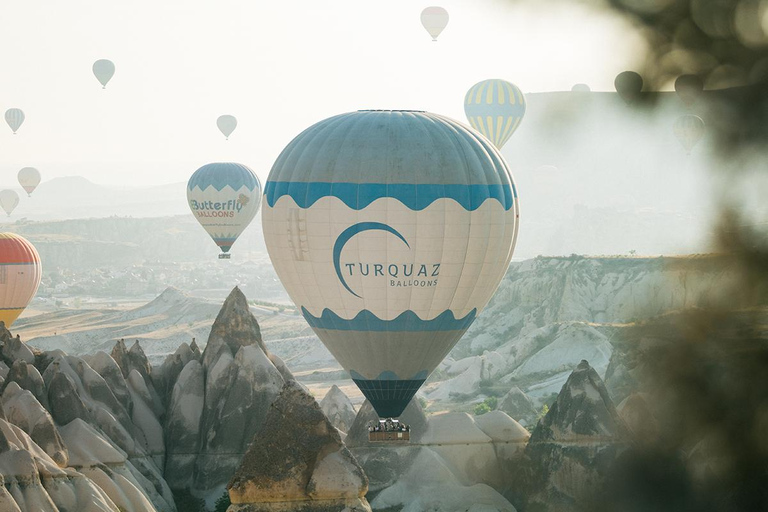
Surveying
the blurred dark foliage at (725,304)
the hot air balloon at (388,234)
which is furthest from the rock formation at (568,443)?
the blurred dark foliage at (725,304)

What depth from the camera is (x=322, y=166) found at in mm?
46031

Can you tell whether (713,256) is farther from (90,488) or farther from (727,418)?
(90,488)

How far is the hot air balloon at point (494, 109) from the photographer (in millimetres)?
108062

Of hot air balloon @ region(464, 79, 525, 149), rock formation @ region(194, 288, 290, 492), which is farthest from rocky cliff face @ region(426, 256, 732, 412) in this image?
rock formation @ region(194, 288, 290, 492)

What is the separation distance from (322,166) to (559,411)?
10842 mm

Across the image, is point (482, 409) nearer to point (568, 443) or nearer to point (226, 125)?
point (568, 443)

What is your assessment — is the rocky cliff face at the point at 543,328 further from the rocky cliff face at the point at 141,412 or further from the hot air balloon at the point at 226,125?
the hot air balloon at the point at 226,125

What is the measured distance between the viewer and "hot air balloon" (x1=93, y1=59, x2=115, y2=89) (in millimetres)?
148625

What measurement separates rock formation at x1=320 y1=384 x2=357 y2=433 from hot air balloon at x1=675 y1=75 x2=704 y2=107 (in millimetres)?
46124

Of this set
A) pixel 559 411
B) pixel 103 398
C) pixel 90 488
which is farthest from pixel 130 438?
pixel 559 411

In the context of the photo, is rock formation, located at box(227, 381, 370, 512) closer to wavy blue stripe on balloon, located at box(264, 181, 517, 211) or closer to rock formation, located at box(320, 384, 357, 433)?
wavy blue stripe on balloon, located at box(264, 181, 517, 211)

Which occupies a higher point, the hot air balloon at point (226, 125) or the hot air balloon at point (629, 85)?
→ the hot air balloon at point (629, 85)

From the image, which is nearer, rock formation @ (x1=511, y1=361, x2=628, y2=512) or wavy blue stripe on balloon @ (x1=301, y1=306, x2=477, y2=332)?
rock formation @ (x1=511, y1=361, x2=628, y2=512)

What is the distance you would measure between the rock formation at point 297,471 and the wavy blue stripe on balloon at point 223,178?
7424 centimetres
